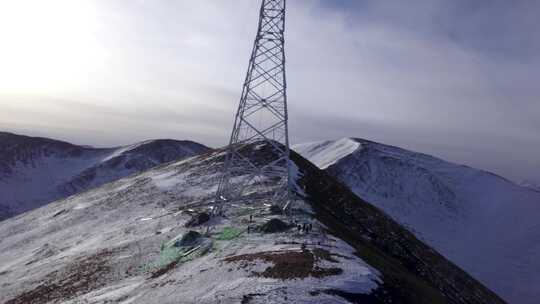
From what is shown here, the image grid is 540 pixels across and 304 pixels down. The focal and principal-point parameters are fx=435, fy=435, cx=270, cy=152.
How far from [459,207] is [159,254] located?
9739 centimetres

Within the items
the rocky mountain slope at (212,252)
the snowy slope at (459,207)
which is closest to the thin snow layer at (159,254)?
the rocky mountain slope at (212,252)

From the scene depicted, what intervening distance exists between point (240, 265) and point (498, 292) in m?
69.1

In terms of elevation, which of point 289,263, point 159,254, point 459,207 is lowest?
point 459,207

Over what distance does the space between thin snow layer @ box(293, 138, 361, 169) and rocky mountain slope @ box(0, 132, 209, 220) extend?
60185mm

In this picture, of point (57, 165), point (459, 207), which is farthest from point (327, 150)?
point (57, 165)

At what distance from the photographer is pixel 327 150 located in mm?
146625

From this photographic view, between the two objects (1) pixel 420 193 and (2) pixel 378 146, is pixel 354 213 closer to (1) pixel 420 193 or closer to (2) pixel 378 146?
(1) pixel 420 193

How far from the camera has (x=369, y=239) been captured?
45.5 m

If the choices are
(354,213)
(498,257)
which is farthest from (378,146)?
(354,213)

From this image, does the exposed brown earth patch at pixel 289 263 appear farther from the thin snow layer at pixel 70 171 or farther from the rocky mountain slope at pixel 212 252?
the thin snow layer at pixel 70 171

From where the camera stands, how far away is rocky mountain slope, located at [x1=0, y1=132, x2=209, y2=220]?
A: 152125 mm

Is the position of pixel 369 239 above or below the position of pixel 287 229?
below

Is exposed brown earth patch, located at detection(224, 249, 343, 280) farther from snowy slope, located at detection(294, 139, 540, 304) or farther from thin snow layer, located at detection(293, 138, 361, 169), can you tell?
thin snow layer, located at detection(293, 138, 361, 169)

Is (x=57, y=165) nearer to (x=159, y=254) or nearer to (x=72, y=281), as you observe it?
(x=72, y=281)
